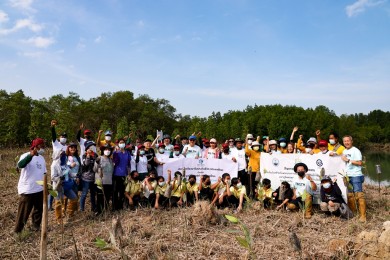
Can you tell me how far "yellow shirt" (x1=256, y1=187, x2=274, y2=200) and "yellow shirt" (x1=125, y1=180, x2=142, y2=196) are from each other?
9.54ft

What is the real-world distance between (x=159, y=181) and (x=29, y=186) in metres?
2.98

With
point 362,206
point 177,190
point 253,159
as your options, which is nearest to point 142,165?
point 177,190

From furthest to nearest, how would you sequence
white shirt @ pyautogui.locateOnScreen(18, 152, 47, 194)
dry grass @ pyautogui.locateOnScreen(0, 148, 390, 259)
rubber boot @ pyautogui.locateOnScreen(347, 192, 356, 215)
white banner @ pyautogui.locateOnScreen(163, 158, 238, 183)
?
white banner @ pyautogui.locateOnScreen(163, 158, 238, 183), rubber boot @ pyautogui.locateOnScreen(347, 192, 356, 215), white shirt @ pyautogui.locateOnScreen(18, 152, 47, 194), dry grass @ pyautogui.locateOnScreen(0, 148, 390, 259)

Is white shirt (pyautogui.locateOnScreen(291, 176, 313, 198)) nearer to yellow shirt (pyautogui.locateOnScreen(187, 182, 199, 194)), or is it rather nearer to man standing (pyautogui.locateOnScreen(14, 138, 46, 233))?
yellow shirt (pyautogui.locateOnScreen(187, 182, 199, 194))

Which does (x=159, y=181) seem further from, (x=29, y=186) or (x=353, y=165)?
(x=353, y=165)

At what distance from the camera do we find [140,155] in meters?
8.15

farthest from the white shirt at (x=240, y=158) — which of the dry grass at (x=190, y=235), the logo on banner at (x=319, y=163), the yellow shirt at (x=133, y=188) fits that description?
the yellow shirt at (x=133, y=188)

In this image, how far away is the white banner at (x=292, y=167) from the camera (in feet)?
23.8

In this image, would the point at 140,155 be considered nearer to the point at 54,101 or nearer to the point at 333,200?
the point at 333,200

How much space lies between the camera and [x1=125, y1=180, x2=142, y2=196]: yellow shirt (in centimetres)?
758

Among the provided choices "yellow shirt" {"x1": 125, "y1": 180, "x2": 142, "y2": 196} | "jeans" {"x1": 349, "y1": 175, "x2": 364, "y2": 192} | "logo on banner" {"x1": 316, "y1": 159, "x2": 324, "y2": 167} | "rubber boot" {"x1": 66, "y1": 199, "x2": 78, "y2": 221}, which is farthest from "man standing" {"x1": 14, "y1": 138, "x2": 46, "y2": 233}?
"jeans" {"x1": 349, "y1": 175, "x2": 364, "y2": 192}

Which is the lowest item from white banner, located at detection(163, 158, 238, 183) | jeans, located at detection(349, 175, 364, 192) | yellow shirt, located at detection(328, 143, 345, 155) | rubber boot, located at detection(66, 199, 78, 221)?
rubber boot, located at detection(66, 199, 78, 221)

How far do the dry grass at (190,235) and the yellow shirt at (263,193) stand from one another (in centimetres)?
24

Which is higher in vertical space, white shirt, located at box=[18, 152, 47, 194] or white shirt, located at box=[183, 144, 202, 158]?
white shirt, located at box=[183, 144, 202, 158]
